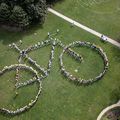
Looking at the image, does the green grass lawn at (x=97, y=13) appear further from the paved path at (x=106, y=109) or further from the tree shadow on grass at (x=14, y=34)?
the paved path at (x=106, y=109)

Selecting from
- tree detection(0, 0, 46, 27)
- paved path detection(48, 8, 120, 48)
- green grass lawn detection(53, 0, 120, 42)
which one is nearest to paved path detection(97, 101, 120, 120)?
paved path detection(48, 8, 120, 48)

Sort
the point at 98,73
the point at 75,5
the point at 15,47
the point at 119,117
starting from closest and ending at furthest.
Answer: the point at 119,117 < the point at 98,73 < the point at 15,47 < the point at 75,5

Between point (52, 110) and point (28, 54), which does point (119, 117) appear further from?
point (28, 54)

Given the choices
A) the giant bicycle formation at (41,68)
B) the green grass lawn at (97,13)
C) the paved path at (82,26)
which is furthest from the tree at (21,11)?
the green grass lawn at (97,13)

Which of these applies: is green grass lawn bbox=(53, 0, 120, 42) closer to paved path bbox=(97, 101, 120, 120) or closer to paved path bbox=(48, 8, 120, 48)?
paved path bbox=(48, 8, 120, 48)

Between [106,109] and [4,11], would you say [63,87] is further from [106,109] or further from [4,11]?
[4,11]

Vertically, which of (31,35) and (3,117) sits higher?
(31,35)

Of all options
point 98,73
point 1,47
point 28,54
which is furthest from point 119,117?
point 1,47
